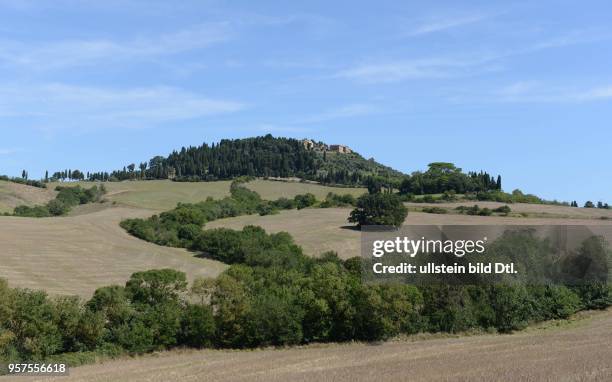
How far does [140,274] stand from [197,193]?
108 metres

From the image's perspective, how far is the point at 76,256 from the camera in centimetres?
8381

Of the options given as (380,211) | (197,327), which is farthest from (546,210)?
(197,327)

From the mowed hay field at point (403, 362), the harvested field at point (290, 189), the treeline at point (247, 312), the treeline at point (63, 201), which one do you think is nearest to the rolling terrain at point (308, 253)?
the mowed hay field at point (403, 362)

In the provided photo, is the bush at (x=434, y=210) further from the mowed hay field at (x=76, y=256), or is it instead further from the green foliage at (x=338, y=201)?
the mowed hay field at (x=76, y=256)

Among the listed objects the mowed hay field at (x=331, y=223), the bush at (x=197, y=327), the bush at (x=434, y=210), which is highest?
the bush at (x=434, y=210)

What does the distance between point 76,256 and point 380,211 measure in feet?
152

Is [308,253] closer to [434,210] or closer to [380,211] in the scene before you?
[380,211]

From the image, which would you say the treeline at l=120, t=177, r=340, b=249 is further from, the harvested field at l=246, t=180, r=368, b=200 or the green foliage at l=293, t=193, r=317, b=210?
the harvested field at l=246, t=180, r=368, b=200

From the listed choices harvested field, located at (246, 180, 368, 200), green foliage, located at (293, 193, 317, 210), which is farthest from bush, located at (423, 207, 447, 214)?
harvested field, located at (246, 180, 368, 200)

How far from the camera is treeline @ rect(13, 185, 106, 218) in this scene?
414 feet

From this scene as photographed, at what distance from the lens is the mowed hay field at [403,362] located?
31.1 meters

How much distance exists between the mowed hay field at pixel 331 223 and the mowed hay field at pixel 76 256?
1675 centimetres

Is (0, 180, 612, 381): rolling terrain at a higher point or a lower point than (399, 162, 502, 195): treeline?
lower

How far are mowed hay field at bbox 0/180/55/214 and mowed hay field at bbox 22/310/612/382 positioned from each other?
101755 mm
